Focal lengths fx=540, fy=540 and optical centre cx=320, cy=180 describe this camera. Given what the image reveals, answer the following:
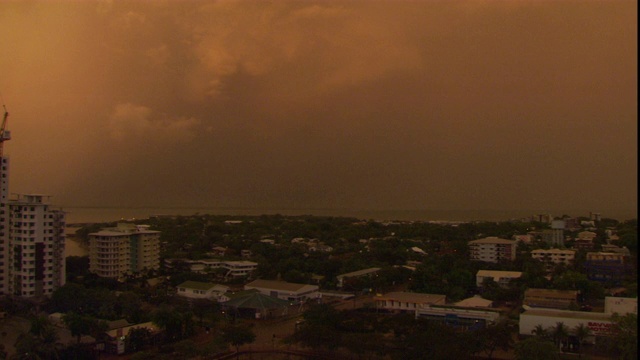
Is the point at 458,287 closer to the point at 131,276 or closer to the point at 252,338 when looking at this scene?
the point at 252,338

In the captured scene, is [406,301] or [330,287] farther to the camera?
[330,287]

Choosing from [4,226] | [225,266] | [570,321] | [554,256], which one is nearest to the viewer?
[570,321]

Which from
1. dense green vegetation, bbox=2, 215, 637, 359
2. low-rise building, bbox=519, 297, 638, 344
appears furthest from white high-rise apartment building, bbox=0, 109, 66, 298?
low-rise building, bbox=519, 297, 638, 344

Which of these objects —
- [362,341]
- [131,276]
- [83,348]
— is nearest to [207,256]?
[131,276]

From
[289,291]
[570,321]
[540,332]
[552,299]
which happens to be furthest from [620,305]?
[289,291]

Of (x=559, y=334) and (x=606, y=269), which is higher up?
(x=606, y=269)

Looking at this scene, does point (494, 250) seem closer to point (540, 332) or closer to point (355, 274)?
point (355, 274)
